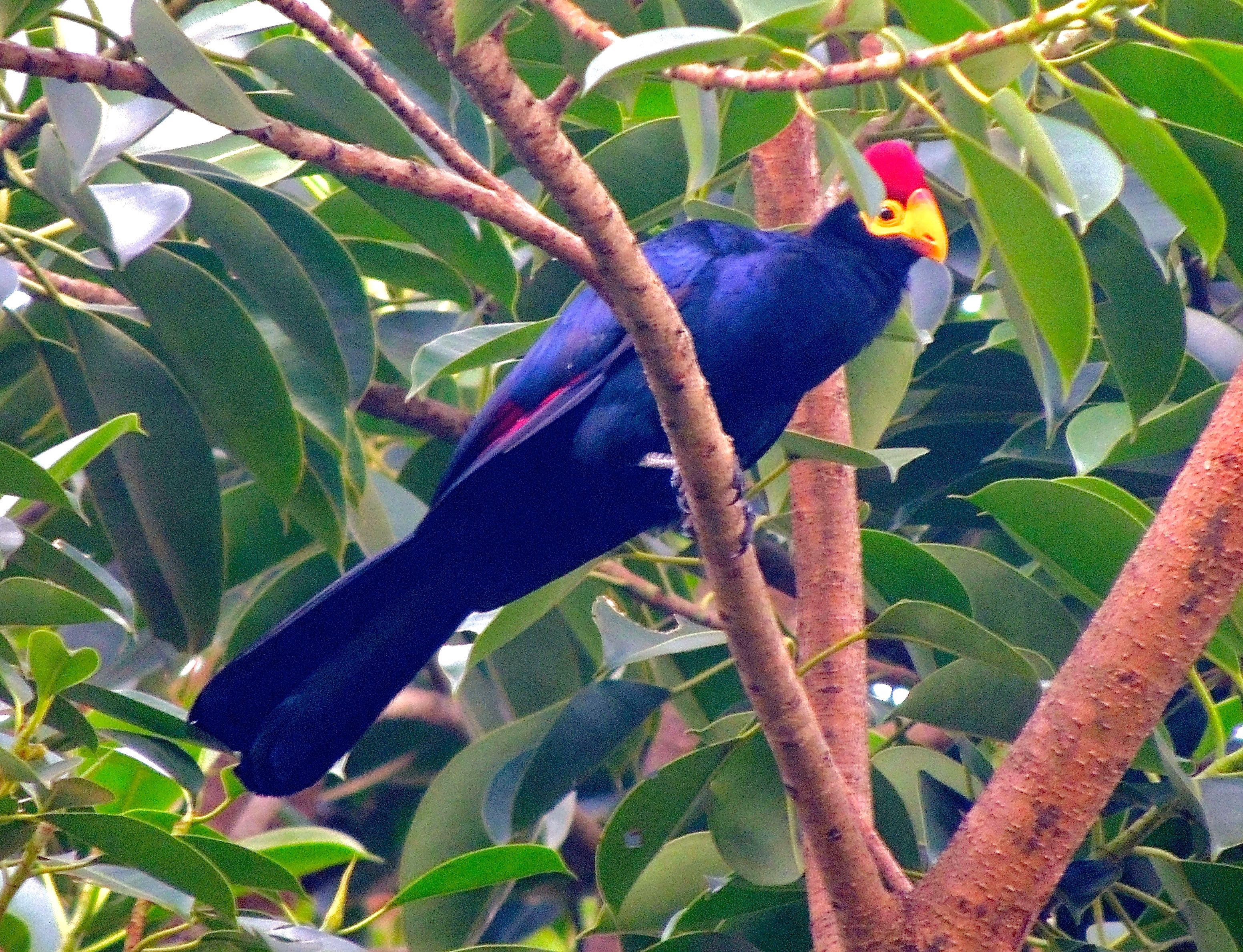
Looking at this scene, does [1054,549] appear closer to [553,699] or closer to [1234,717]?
[1234,717]

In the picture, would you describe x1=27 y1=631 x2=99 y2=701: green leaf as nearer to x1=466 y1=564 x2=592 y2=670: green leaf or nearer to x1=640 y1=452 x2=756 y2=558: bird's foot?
x1=466 y1=564 x2=592 y2=670: green leaf

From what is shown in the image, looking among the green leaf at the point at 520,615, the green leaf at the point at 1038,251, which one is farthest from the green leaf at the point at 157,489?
the green leaf at the point at 1038,251

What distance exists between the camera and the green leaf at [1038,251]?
1.38 meters

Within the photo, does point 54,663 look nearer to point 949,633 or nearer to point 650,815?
point 650,815

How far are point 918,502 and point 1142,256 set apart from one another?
793 mm

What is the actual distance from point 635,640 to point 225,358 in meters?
0.76

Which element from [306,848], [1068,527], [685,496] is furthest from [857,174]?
[306,848]

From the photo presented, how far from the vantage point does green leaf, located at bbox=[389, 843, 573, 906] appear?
75.9 inches

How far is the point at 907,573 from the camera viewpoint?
2.10 metres

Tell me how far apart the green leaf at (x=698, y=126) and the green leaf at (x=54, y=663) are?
3.13 feet

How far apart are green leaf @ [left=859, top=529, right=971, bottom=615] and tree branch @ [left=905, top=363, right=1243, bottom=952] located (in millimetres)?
318

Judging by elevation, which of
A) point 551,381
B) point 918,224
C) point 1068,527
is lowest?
point 1068,527

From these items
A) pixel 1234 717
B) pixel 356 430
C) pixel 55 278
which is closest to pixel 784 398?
pixel 356 430

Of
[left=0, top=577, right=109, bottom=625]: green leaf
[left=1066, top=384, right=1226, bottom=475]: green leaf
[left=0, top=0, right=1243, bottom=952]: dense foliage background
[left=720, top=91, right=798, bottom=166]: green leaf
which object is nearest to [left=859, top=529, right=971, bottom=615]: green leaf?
[left=0, top=0, right=1243, bottom=952]: dense foliage background
